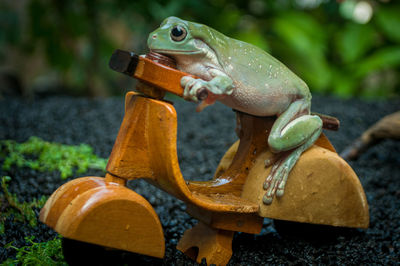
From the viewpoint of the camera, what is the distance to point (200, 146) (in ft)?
8.62

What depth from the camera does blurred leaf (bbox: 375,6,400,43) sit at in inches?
174

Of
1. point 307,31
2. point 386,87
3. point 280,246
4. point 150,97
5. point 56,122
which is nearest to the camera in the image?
point 150,97

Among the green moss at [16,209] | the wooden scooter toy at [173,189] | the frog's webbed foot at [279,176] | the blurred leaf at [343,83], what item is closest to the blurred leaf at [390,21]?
the blurred leaf at [343,83]

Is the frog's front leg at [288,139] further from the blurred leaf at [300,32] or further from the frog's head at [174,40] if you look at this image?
the blurred leaf at [300,32]

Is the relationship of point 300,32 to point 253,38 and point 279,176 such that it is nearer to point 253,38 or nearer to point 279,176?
point 253,38

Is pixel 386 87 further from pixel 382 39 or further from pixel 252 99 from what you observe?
pixel 252 99

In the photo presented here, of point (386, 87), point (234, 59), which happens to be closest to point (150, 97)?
point (234, 59)

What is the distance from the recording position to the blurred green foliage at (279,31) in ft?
14.1

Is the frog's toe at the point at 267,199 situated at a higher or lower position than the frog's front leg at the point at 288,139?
lower

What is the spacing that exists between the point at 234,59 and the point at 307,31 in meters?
3.83

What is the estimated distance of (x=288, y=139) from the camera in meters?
1.25

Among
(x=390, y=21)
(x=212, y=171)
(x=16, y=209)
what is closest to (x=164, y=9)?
(x=212, y=171)

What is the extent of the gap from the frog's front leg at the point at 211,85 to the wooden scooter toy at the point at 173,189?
0.10 feet

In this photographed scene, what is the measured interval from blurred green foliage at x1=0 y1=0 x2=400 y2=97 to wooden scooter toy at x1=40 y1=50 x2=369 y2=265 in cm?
302
